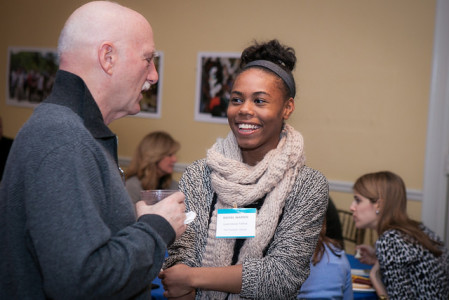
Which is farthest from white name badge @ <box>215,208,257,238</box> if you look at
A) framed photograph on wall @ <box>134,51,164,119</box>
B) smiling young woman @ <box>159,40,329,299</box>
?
framed photograph on wall @ <box>134,51,164,119</box>

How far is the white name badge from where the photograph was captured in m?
1.72

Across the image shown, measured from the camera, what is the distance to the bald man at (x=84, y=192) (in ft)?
3.30

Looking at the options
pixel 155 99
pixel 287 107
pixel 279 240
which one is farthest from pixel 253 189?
pixel 155 99

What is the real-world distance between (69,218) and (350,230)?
12.7 feet

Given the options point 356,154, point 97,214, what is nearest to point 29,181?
point 97,214

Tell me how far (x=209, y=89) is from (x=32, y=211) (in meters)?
4.17

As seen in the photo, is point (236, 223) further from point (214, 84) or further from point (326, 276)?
point (214, 84)

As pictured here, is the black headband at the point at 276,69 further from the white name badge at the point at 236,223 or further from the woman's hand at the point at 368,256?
the woman's hand at the point at 368,256

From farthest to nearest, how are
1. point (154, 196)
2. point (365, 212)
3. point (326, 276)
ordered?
point (365, 212), point (326, 276), point (154, 196)

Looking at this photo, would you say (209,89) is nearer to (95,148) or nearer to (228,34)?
(228,34)

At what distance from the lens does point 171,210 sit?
126cm

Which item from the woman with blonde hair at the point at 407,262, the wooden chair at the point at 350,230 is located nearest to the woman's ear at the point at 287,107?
the woman with blonde hair at the point at 407,262

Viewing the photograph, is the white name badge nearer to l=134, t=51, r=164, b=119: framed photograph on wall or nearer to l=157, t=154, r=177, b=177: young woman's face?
l=157, t=154, r=177, b=177: young woman's face

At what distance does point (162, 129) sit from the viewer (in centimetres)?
535
